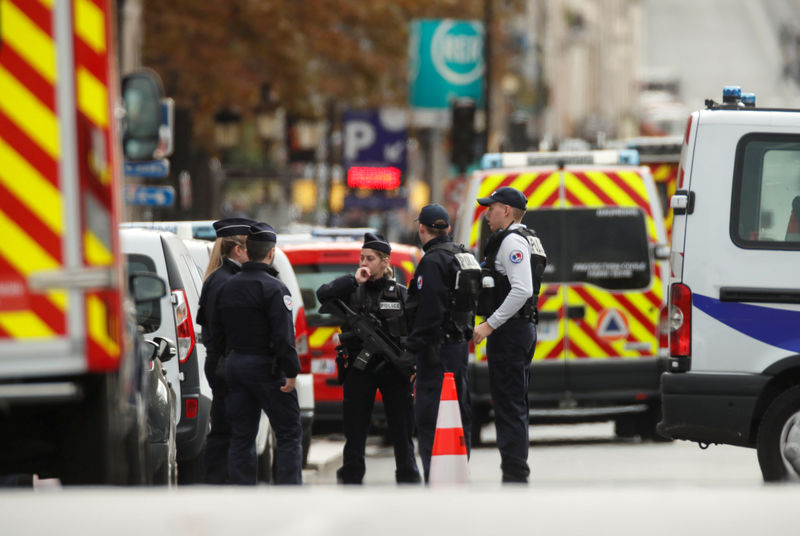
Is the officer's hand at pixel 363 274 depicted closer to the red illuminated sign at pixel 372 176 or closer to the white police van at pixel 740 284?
the white police van at pixel 740 284

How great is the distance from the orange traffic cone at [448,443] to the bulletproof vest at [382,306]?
0.86 m

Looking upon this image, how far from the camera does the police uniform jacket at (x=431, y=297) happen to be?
11039 mm

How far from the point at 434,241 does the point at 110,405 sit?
450 centimetres

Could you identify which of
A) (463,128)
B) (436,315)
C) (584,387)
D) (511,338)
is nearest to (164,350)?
(436,315)

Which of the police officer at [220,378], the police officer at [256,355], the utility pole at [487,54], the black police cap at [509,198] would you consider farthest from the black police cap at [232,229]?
the utility pole at [487,54]

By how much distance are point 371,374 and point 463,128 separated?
1860cm

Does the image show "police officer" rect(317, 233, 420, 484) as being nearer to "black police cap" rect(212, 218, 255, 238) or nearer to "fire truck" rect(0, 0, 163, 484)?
"black police cap" rect(212, 218, 255, 238)

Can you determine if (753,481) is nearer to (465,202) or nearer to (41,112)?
(465,202)

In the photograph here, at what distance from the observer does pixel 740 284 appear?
1042 centimetres

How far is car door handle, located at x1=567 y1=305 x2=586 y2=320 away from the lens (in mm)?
15375


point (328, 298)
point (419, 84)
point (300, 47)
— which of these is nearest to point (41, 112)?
point (328, 298)

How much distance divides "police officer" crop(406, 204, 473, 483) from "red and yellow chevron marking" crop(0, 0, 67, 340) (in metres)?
4.57

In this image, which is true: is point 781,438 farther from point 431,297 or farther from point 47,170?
point 47,170

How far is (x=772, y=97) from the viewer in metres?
138
